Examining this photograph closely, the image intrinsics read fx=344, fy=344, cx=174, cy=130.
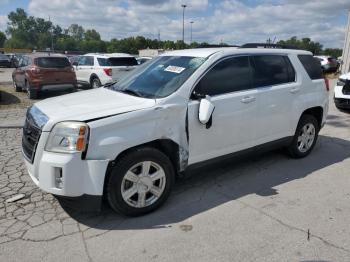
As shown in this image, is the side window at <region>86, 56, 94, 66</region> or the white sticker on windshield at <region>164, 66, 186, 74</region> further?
the side window at <region>86, 56, 94, 66</region>

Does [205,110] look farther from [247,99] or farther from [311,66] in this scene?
[311,66]

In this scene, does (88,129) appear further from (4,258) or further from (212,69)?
(212,69)

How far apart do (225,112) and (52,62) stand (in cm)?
1023

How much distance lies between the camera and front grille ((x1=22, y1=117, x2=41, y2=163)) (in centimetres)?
350

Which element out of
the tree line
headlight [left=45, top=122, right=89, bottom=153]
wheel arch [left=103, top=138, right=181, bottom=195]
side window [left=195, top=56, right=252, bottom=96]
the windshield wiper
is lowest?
wheel arch [left=103, top=138, right=181, bottom=195]

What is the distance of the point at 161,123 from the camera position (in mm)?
3738

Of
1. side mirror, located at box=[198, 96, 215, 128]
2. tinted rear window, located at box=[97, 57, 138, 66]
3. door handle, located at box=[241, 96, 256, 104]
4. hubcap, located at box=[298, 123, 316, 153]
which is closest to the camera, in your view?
side mirror, located at box=[198, 96, 215, 128]

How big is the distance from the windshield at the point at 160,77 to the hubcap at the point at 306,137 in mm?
2405

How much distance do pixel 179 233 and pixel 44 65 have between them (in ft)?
35.8

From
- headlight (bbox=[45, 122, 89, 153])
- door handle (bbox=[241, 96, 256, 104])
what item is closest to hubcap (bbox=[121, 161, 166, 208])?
headlight (bbox=[45, 122, 89, 153])

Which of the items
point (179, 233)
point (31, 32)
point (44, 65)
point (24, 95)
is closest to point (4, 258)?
point (179, 233)

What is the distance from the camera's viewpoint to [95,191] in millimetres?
3387

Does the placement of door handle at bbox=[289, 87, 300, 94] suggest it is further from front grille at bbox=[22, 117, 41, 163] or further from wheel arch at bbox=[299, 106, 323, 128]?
front grille at bbox=[22, 117, 41, 163]

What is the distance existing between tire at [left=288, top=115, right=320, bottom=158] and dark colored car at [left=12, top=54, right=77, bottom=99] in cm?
964
